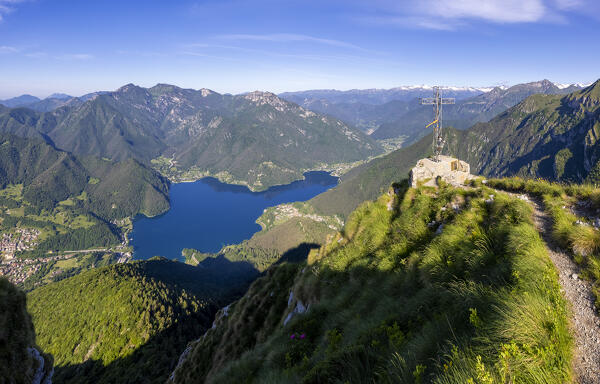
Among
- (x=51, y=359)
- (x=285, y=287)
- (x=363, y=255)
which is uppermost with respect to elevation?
(x=363, y=255)

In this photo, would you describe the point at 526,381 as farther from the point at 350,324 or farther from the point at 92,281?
the point at 92,281

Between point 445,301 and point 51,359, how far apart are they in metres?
19.8

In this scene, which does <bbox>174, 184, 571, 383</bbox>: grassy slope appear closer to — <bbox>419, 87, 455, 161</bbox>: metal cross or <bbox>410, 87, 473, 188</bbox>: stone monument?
<bbox>410, 87, 473, 188</bbox>: stone monument

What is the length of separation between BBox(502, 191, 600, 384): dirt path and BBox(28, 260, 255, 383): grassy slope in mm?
71875

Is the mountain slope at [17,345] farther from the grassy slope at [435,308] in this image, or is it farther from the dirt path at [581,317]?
the dirt path at [581,317]

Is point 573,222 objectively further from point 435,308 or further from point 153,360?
point 153,360

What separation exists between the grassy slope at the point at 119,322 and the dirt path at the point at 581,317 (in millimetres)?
71875

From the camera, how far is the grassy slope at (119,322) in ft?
247

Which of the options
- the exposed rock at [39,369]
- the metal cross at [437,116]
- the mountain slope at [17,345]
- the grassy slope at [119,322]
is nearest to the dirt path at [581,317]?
the metal cross at [437,116]

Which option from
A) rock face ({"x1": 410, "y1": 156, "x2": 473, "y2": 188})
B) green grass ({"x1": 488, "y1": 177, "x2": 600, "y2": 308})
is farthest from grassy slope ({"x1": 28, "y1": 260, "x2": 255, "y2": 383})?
green grass ({"x1": 488, "y1": 177, "x2": 600, "y2": 308})

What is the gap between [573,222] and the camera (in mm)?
9609

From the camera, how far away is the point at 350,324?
28.8 ft

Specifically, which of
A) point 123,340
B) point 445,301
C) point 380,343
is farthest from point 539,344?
point 123,340

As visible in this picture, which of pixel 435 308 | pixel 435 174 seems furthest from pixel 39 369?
pixel 435 174
